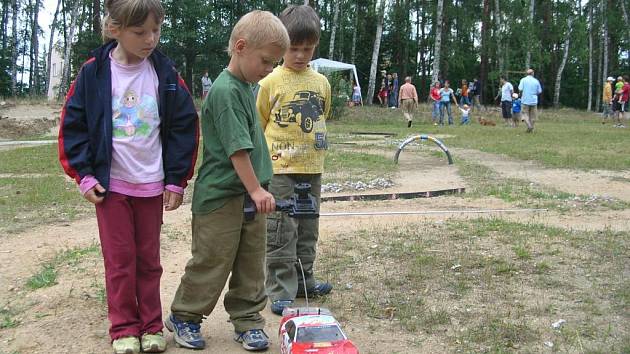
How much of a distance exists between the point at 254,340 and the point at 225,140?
3.26 ft

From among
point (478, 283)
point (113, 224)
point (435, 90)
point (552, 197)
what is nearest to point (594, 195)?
point (552, 197)

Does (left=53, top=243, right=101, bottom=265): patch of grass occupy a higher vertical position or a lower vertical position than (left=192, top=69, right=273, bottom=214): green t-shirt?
lower

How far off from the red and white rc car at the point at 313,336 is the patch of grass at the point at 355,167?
6760mm

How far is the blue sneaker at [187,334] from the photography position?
349cm

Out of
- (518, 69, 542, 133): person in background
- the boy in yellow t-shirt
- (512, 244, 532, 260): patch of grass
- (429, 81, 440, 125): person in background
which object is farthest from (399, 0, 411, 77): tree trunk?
the boy in yellow t-shirt

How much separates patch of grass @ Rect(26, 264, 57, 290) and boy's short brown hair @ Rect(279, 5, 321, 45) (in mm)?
2219

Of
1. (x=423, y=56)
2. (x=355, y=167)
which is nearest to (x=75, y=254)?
(x=355, y=167)

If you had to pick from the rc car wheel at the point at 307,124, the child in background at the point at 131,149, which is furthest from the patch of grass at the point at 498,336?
the child in background at the point at 131,149

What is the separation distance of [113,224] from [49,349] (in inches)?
29.0

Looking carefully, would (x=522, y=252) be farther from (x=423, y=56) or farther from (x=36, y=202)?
(x=423, y=56)

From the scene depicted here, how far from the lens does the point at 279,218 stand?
410 cm

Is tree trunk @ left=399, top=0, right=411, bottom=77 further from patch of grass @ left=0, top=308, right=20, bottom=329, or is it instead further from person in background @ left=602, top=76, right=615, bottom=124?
patch of grass @ left=0, top=308, right=20, bottom=329

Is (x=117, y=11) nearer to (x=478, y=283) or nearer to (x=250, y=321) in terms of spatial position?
(x=250, y=321)

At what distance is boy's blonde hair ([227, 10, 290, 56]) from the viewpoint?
129 inches
